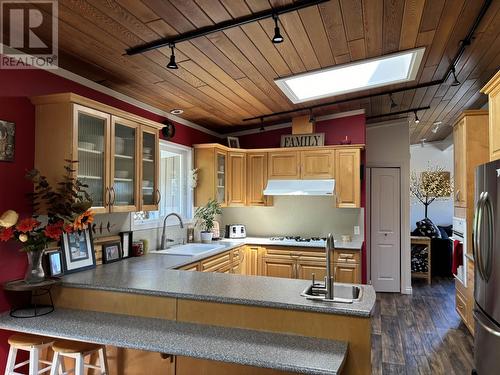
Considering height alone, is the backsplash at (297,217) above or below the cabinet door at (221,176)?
below

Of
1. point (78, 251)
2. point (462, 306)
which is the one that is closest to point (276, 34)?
point (78, 251)

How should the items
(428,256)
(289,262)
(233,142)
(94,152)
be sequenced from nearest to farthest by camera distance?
(94,152), (289,262), (233,142), (428,256)

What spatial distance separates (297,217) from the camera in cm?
531

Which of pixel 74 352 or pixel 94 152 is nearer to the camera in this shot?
pixel 74 352

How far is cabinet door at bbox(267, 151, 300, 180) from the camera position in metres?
5.00

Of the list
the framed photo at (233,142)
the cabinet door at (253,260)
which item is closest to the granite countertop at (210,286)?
the cabinet door at (253,260)

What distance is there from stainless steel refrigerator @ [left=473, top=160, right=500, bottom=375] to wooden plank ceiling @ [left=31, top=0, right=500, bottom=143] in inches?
45.2

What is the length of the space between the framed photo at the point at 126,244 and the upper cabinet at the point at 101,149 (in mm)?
366

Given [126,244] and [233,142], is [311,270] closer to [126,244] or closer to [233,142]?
[233,142]

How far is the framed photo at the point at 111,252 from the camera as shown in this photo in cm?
313

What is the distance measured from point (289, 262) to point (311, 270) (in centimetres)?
30

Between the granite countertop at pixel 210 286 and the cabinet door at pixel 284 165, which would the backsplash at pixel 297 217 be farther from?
the granite countertop at pixel 210 286

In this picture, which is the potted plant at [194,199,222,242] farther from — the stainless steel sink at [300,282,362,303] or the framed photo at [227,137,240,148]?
the stainless steel sink at [300,282,362,303]

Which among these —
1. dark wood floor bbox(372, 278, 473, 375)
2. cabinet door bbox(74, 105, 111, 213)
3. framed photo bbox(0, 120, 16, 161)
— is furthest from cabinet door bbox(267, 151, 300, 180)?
framed photo bbox(0, 120, 16, 161)
